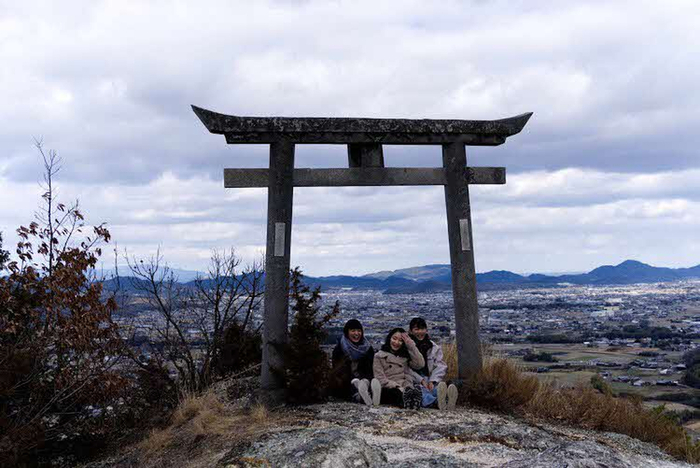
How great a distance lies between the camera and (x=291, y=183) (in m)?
8.91

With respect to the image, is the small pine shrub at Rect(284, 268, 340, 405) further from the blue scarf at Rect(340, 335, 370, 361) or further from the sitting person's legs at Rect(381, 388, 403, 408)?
the sitting person's legs at Rect(381, 388, 403, 408)

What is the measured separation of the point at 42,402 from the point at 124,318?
3377mm

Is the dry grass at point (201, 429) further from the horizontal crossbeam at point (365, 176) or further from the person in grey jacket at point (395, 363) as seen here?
the horizontal crossbeam at point (365, 176)

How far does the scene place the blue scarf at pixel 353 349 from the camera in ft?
29.3

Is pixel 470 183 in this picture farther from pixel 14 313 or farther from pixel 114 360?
pixel 14 313

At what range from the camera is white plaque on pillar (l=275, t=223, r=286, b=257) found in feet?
28.9

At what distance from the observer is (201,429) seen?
7711 millimetres

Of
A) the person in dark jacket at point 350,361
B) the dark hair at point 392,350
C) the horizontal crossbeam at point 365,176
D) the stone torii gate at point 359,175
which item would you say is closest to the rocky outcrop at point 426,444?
the person in dark jacket at point 350,361

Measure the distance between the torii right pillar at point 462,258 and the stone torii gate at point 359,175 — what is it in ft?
0.05

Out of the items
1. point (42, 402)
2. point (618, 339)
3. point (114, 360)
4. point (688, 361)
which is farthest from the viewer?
point (618, 339)

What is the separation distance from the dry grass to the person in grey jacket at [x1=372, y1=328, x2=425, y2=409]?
1.47 meters

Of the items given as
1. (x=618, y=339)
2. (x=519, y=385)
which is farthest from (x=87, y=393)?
(x=618, y=339)

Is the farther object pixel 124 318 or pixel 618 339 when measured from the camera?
pixel 618 339

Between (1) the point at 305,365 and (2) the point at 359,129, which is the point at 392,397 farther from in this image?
(2) the point at 359,129
